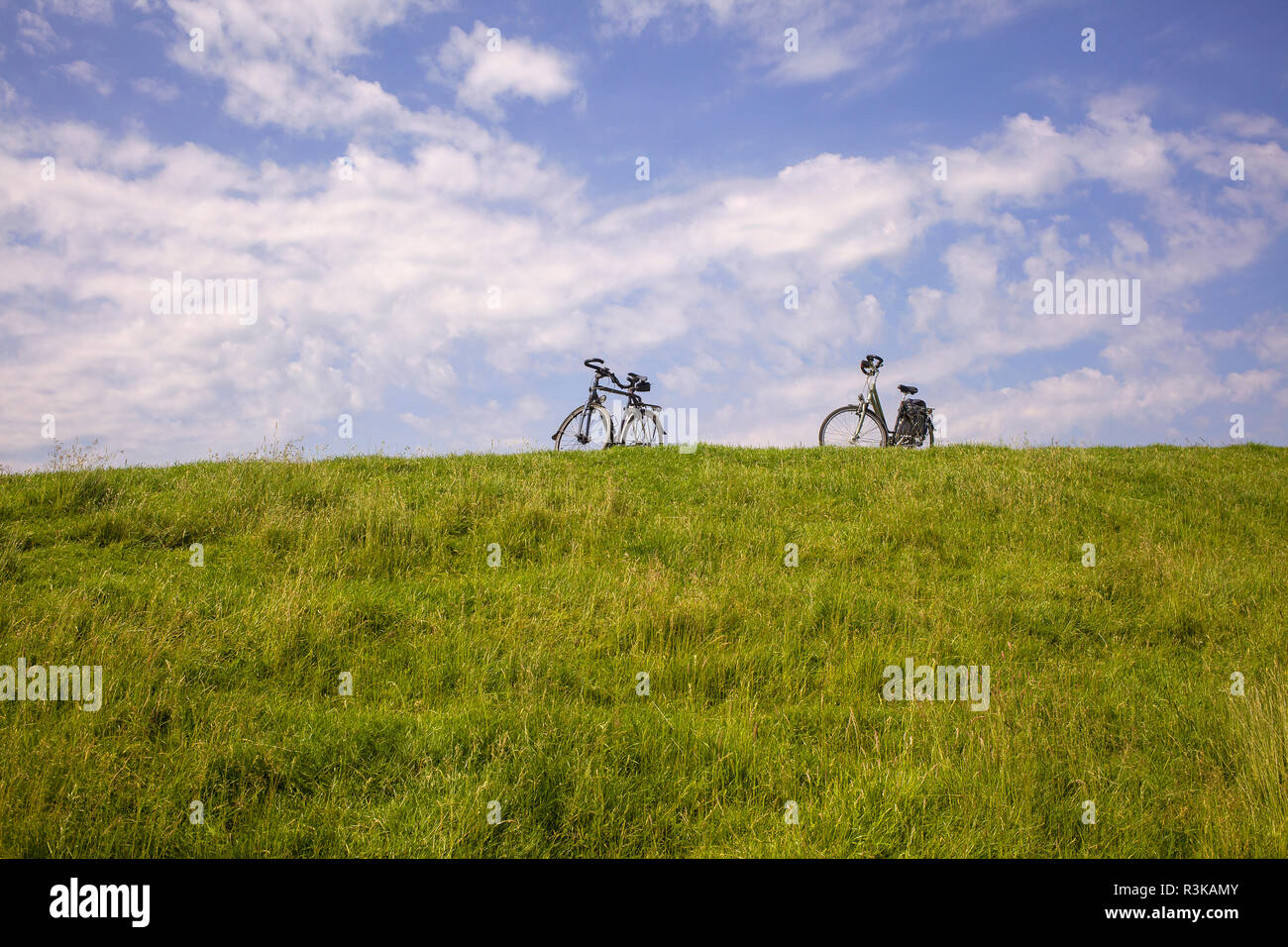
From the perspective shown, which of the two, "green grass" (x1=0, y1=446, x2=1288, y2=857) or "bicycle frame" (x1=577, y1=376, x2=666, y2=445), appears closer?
"green grass" (x1=0, y1=446, x2=1288, y2=857)

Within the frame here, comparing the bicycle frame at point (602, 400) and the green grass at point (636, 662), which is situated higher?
the bicycle frame at point (602, 400)

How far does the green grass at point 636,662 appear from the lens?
4617 millimetres

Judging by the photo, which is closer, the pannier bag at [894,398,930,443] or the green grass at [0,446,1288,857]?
the green grass at [0,446,1288,857]

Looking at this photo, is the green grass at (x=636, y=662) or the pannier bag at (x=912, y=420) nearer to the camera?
the green grass at (x=636, y=662)

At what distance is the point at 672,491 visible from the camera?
13289 millimetres

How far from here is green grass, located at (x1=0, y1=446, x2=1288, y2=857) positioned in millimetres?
4617

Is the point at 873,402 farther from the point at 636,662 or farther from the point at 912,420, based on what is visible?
the point at 636,662

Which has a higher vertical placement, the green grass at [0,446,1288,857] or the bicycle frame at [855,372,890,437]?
the bicycle frame at [855,372,890,437]

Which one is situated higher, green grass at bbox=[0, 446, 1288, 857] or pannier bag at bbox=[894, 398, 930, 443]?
pannier bag at bbox=[894, 398, 930, 443]

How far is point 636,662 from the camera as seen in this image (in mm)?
6965

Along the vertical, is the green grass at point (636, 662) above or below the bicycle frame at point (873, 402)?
below

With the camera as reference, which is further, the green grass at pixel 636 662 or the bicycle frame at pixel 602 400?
the bicycle frame at pixel 602 400
